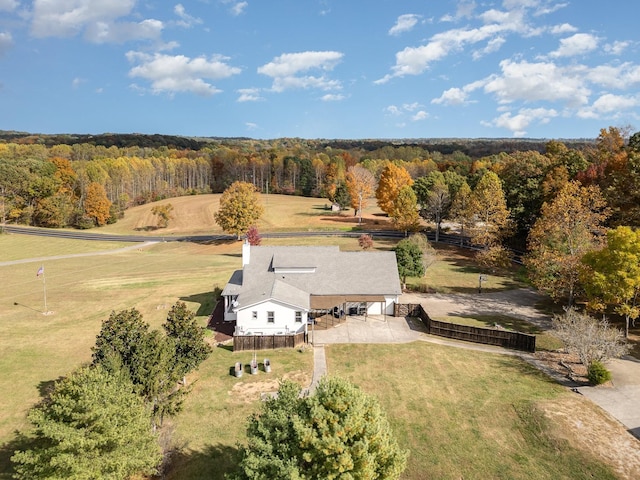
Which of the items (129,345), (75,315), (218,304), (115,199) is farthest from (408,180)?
(115,199)

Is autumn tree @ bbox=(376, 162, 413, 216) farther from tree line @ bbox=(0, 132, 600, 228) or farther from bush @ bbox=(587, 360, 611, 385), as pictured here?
bush @ bbox=(587, 360, 611, 385)

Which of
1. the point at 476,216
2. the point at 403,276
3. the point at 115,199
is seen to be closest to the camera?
the point at 403,276

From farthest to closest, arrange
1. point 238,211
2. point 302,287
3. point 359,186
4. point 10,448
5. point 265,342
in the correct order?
point 359,186, point 238,211, point 302,287, point 265,342, point 10,448

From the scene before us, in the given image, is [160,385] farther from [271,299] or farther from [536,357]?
[536,357]

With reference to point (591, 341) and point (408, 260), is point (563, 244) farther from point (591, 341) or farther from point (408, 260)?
point (408, 260)

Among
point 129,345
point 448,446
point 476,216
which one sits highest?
point 476,216

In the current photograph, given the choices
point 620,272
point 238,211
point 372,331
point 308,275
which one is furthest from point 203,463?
point 238,211
